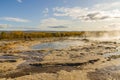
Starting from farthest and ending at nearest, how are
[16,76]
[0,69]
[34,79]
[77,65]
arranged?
[77,65] < [0,69] < [16,76] < [34,79]

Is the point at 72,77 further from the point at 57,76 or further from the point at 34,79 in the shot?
the point at 34,79

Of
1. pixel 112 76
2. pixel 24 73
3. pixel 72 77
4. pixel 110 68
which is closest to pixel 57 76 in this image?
pixel 72 77

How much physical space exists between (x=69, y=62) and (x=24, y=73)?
21.1 ft

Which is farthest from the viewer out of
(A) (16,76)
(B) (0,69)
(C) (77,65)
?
(C) (77,65)

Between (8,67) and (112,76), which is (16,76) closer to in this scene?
(8,67)

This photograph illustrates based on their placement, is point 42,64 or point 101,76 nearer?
point 101,76

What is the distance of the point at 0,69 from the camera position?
1912 cm

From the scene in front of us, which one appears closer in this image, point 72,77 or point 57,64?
point 72,77

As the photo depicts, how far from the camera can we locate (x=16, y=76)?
1691 cm

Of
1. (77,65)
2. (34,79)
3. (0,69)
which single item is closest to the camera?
(34,79)

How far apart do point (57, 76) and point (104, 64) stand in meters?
7.42

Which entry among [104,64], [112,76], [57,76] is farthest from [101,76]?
[104,64]

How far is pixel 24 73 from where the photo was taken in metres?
18.0

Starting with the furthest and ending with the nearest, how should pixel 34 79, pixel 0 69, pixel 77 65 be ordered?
pixel 77 65 < pixel 0 69 < pixel 34 79
